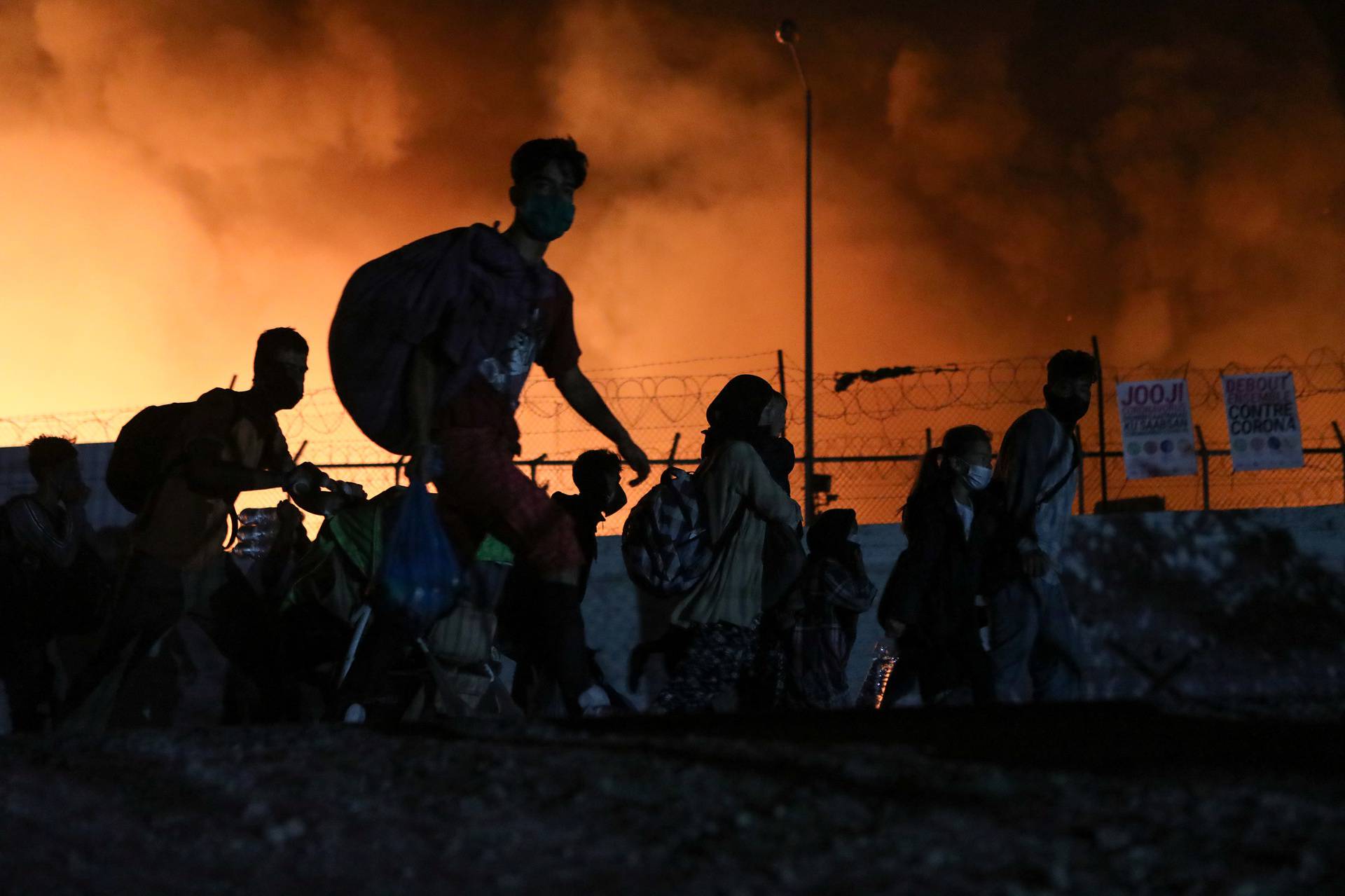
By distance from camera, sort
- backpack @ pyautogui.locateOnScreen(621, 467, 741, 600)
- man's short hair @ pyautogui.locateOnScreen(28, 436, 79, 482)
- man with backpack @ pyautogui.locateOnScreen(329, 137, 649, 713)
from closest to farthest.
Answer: man with backpack @ pyautogui.locateOnScreen(329, 137, 649, 713) → backpack @ pyautogui.locateOnScreen(621, 467, 741, 600) → man's short hair @ pyautogui.locateOnScreen(28, 436, 79, 482)

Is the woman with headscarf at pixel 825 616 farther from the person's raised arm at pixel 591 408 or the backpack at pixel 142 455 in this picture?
the backpack at pixel 142 455

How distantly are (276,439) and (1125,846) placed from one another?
12.1 ft

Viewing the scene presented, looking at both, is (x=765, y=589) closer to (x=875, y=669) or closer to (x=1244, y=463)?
(x=875, y=669)

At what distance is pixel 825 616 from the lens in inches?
231

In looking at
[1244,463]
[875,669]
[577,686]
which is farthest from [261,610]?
[1244,463]

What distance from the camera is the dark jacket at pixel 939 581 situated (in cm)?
566

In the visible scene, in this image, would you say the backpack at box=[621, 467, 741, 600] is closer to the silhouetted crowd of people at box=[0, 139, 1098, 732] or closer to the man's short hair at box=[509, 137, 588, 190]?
the silhouetted crowd of people at box=[0, 139, 1098, 732]

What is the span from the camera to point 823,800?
2480 millimetres

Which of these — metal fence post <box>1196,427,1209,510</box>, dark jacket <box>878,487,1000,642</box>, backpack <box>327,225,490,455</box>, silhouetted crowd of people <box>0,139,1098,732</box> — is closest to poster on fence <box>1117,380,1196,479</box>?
metal fence post <box>1196,427,1209,510</box>

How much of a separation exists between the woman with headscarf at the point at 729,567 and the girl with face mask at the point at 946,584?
66 cm

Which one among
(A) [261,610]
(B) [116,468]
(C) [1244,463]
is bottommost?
(A) [261,610]

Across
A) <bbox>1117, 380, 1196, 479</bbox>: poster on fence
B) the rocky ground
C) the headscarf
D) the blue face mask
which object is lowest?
the rocky ground

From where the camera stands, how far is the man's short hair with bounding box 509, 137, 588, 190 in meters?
4.41

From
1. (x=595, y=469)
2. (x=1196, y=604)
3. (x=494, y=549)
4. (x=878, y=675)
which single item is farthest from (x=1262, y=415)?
(x=494, y=549)
